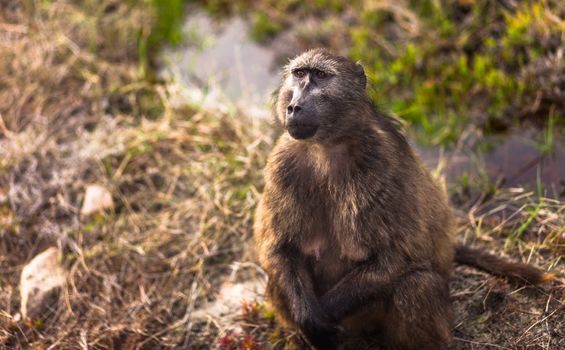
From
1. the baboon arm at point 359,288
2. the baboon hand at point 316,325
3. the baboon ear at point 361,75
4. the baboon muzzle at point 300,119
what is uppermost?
the baboon ear at point 361,75

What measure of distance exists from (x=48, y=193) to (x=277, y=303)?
2064mm

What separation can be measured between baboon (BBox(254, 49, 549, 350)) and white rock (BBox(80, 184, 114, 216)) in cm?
160

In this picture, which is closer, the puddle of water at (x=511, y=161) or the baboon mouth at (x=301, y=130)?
the baboon mouth at (x=301, y=130)

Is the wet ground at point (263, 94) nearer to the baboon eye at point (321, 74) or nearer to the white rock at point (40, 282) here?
the baboon eye at point (321, 74)

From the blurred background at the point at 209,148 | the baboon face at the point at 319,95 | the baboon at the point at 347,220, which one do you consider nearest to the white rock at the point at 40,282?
the blurred background at the point at 209,148

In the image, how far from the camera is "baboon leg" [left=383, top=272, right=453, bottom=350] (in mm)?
3090

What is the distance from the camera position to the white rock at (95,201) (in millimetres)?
4531

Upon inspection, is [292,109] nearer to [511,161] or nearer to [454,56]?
[511,161]

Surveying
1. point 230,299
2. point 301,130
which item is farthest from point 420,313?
point 230,299

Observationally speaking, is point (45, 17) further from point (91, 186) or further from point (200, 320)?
point (200, 320)

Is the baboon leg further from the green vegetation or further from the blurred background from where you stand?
the green vegetation

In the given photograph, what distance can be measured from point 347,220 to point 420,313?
0.52 meters

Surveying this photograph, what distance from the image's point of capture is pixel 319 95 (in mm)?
3066

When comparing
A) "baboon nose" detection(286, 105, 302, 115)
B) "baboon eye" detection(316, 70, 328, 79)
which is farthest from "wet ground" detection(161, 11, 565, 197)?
"baboon nose" detection(286, 105, 302, 115)
